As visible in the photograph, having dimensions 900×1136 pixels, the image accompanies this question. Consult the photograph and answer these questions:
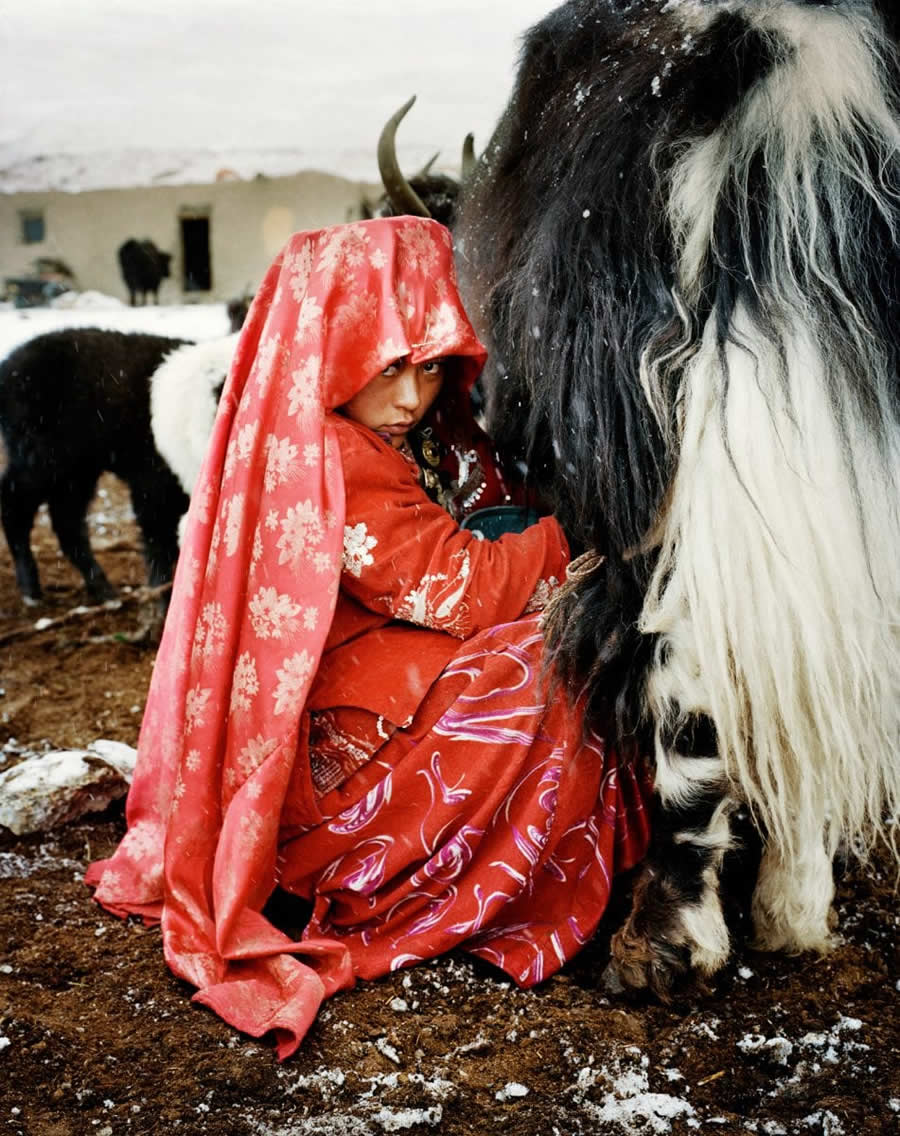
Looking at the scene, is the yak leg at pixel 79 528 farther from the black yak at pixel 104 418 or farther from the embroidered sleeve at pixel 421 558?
the embroidered sleeve at pixel 421 558

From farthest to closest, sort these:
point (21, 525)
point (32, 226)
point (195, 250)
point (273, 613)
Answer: point (195, 250) < point (32, 226) < point (21, 525) < point (273, 613)

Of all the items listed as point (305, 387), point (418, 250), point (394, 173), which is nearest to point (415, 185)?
point (394, 173)

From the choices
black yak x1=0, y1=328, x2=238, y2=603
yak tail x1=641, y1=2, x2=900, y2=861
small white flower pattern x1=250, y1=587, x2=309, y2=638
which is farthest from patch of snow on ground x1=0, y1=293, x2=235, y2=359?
yak tail x1=641, y1=2, x2=900, y2=861

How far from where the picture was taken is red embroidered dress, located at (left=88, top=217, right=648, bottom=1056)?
1419mm

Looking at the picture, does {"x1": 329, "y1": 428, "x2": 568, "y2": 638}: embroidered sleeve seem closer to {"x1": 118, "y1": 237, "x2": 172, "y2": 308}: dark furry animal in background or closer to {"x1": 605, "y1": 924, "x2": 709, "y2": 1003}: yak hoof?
{"x1": 605, "y1": 924, "x2": 709, "y2": 1003}: yak hoof

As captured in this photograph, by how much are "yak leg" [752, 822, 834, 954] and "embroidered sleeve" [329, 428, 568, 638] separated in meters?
0.54

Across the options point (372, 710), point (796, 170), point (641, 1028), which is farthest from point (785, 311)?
point (641, 1028)

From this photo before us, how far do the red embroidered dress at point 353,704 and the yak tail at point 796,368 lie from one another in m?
0.30

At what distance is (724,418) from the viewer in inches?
48.2

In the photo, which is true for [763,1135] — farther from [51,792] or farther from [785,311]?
[51,792]

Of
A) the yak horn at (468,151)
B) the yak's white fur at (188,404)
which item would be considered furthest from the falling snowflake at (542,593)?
the yak's white fur at (188,404)

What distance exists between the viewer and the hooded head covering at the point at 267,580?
4.62 ft

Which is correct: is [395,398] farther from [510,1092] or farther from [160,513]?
[160,513]

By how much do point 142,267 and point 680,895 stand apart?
3516 mm
